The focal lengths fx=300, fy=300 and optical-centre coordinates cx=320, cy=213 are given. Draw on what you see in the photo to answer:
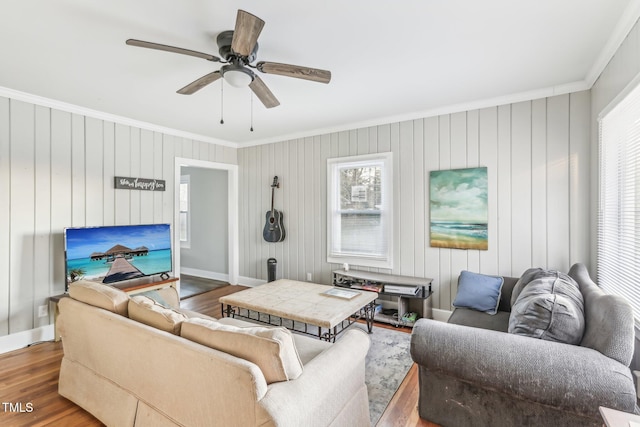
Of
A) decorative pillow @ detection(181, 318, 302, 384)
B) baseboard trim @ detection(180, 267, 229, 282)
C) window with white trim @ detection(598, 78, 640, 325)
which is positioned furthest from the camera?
baseboard trim @ detection(180, 267, 229, 282)

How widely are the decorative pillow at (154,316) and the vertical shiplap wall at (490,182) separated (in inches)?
112

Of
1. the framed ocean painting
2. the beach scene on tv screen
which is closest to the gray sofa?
the framed ocean painting

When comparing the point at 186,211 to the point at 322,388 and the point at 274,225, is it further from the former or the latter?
the point at 322,388

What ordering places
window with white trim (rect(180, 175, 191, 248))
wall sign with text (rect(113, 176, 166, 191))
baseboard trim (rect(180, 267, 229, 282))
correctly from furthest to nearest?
window with white trim (rect(180, 175, 191, 248)) → baseboard trim (rect(180, 267, 229, 282)) → wall sign with text (rect(113, 176, 166, 191))

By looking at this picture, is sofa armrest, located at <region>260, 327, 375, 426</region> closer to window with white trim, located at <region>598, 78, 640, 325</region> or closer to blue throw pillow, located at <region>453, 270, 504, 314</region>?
blue throw pillow, located at <region>453, 270, 504, 314</region>

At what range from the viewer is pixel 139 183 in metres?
4.09

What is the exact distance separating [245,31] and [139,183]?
10.7 feet

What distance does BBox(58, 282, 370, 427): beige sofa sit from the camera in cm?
122

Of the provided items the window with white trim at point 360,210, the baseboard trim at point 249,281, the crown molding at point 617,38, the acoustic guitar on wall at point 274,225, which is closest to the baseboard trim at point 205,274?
the baseboard trim at point 249,281

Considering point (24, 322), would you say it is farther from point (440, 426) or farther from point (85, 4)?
point (440, 426)

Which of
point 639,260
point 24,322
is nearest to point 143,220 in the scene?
point 24,322

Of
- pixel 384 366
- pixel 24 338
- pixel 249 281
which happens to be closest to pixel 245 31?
pixel 384 366

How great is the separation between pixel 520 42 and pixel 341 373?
2544mm

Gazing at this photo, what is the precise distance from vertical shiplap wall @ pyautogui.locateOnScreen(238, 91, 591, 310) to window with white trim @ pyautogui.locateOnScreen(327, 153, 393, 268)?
125 mm
